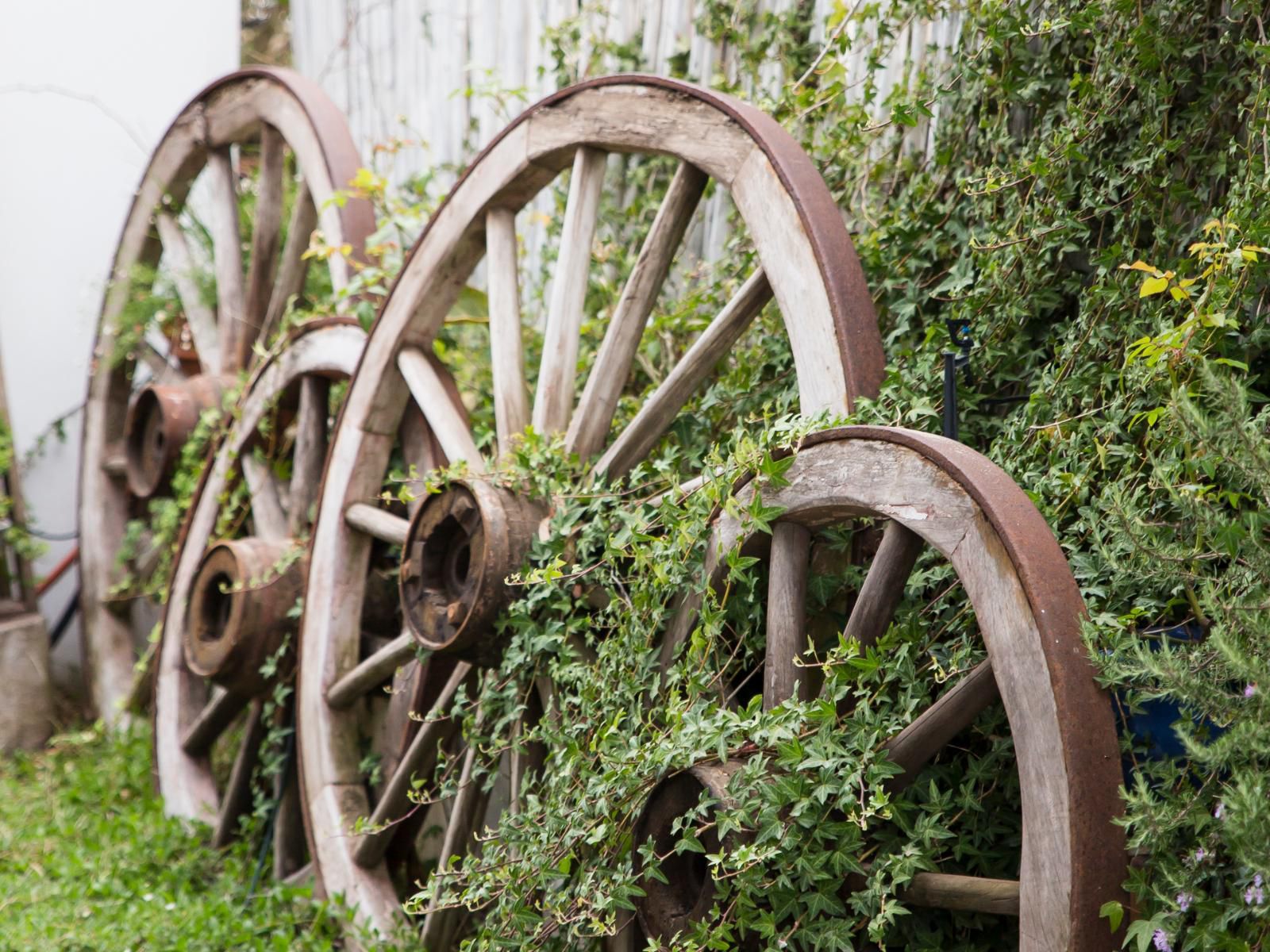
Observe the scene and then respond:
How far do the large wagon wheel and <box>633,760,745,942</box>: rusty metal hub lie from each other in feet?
1.86

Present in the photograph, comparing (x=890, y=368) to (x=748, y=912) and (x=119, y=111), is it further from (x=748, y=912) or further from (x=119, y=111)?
(x=119, y=111)

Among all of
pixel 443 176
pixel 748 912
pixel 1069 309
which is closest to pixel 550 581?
pixel 748 912

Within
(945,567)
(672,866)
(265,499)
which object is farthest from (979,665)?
(265,499)

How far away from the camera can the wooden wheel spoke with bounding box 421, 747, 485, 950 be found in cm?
255

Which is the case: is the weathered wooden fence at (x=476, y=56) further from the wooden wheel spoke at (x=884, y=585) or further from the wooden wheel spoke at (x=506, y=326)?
the wooden wheel spoke at (x=884, y=585)

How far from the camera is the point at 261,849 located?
344cm

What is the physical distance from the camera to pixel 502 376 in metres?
2.68

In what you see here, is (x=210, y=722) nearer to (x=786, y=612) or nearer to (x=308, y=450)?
(x=308, y=450)

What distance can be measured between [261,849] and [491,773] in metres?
1.38

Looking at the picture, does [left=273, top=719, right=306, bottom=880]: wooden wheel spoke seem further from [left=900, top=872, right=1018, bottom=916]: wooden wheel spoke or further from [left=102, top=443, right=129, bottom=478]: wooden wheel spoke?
[left=900, top=872, right=1018, bottom=916]: wooden wheel spoke

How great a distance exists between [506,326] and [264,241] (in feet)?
5.51

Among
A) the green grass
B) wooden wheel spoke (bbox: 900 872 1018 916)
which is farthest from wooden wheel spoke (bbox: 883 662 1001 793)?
the green grass

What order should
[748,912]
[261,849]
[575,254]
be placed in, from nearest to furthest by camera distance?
[748,912] < [575,254] < [261,849]

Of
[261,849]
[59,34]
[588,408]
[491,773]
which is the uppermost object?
[59,34]
